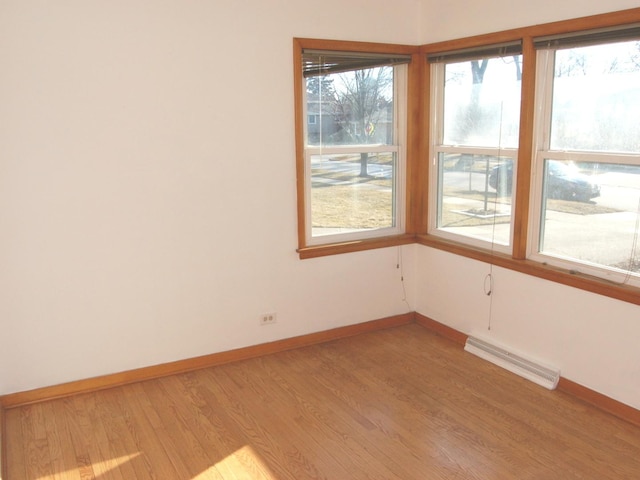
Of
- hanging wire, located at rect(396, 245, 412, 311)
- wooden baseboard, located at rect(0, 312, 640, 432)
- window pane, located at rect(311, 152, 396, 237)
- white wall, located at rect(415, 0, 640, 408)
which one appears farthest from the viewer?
hanging wire, located at rect(396, 245, 412, 311)

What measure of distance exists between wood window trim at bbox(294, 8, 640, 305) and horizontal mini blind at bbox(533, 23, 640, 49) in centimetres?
3

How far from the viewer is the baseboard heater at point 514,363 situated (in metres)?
3.47

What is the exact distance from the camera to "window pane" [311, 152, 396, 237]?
4078mm

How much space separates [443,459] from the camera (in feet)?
9.10

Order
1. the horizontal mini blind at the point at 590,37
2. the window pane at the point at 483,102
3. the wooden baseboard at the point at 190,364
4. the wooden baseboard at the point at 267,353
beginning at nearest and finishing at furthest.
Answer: the horizontal mini blind at the point at 590,37
the wooden baseboard at the point at 267,353
the wooden baseboard at the point at 190,364
the window pane at the point at 483,102

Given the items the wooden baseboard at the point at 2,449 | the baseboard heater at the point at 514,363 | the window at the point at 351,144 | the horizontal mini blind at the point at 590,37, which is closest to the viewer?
the wooden baseboard at the point at 2,449

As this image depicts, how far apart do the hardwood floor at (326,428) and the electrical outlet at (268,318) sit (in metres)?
0.30

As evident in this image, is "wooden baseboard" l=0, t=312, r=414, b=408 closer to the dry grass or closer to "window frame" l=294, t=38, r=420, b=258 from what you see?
"window frame" l=294, t=38, r=420, b=258

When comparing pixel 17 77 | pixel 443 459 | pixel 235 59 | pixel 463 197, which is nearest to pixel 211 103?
pixel 235 59

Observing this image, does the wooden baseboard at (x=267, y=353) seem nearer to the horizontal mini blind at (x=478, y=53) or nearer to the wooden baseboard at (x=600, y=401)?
the wooden baseboard at (x=600, y=401)

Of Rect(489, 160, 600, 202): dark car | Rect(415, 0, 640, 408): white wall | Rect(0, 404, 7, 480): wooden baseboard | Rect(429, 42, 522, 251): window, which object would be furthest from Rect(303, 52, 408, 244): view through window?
Rect(0, 404, 7, 480): wooden baseboard

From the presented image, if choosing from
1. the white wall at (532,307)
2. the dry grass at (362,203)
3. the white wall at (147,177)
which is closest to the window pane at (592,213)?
the white wall at (532,307)

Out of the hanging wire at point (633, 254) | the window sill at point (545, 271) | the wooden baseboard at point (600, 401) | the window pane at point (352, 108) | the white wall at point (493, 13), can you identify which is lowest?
the wooden baseboard at point (600, 401)

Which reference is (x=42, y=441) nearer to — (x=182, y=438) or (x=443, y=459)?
(x=182, y=438)
